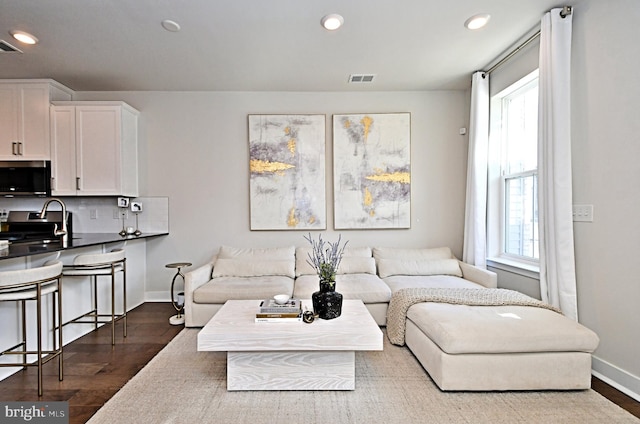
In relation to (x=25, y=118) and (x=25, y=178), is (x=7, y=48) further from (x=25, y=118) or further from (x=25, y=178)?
(x=25, y=178)

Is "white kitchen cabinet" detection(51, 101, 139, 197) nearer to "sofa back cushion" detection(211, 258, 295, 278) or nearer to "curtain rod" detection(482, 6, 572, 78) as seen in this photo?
"sofa back cushion" detection(211, 258, 295, 278)

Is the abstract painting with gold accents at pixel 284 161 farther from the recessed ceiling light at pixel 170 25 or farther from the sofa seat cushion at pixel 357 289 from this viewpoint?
the recessed ceiling light at pixel 170 25

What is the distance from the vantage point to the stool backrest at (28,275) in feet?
6.56

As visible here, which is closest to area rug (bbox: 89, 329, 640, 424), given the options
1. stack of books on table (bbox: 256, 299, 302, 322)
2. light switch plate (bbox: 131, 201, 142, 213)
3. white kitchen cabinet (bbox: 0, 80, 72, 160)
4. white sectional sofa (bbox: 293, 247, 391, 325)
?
stack of books on table (bbox: 256, 299, 302, 322)

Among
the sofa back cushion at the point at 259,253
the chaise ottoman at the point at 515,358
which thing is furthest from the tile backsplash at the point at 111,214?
the chaise ottoman at the point at 515,358

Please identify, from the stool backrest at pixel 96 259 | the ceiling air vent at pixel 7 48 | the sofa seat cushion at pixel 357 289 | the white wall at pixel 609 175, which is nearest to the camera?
the white wall at pixel 609 175

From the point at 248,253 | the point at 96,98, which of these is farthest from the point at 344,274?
the point at 96,98

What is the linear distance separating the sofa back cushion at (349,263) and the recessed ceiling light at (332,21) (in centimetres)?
238

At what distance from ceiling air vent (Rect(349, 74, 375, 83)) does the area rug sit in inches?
120

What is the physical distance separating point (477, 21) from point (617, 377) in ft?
9.21

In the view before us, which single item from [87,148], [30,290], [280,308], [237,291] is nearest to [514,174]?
[280,308]

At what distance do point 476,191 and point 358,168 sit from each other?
1.41m

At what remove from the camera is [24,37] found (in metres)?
2.91

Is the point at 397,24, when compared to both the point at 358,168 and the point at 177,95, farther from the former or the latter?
the point at 177,95
